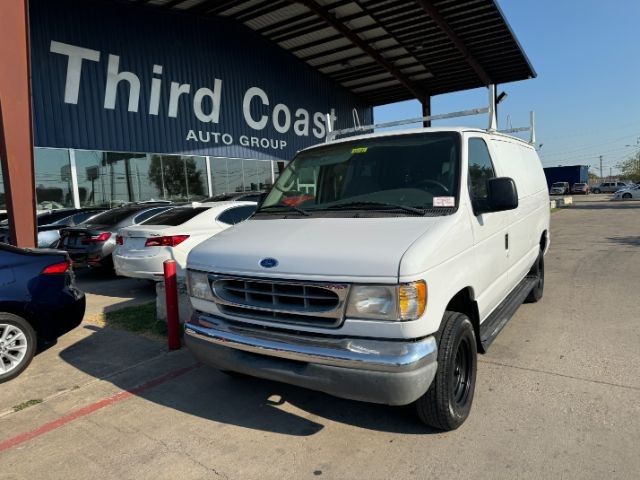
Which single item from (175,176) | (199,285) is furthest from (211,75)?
(199,285)

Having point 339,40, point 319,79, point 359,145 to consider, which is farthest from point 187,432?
point 319,79

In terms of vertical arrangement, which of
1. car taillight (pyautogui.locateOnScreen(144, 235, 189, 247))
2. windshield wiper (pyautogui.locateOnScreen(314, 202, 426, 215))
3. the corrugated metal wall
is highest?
the corrugated metal wall

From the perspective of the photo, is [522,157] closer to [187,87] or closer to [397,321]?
[397,321]

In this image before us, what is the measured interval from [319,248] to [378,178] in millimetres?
1123

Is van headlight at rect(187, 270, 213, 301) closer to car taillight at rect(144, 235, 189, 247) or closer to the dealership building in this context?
car taillight at rect(144, 235, 189, 247)

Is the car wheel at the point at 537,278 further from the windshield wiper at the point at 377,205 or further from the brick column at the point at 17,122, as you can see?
the brick column at the point at 17,122

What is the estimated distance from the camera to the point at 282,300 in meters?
3.01

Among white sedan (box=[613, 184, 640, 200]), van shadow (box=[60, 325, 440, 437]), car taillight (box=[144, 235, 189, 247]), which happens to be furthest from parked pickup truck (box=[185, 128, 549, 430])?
white sedan (box=[613, 184, 640, 200])

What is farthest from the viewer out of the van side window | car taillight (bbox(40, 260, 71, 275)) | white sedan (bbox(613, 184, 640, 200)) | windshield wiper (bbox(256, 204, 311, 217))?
white sedan (bbox(613, 184, 640, 200))

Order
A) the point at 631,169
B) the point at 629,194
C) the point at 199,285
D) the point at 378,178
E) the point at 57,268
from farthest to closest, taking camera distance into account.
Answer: the point at 631,169 → the point at 629,194 → the point at 57,268 → the point at 378,178 → the point at 199,285

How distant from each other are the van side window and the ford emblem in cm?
161

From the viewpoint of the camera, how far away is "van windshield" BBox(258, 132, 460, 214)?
351 centimetres

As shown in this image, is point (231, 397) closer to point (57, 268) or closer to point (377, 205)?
point (377, 205)

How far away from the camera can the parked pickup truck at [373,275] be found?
8.87 ft
